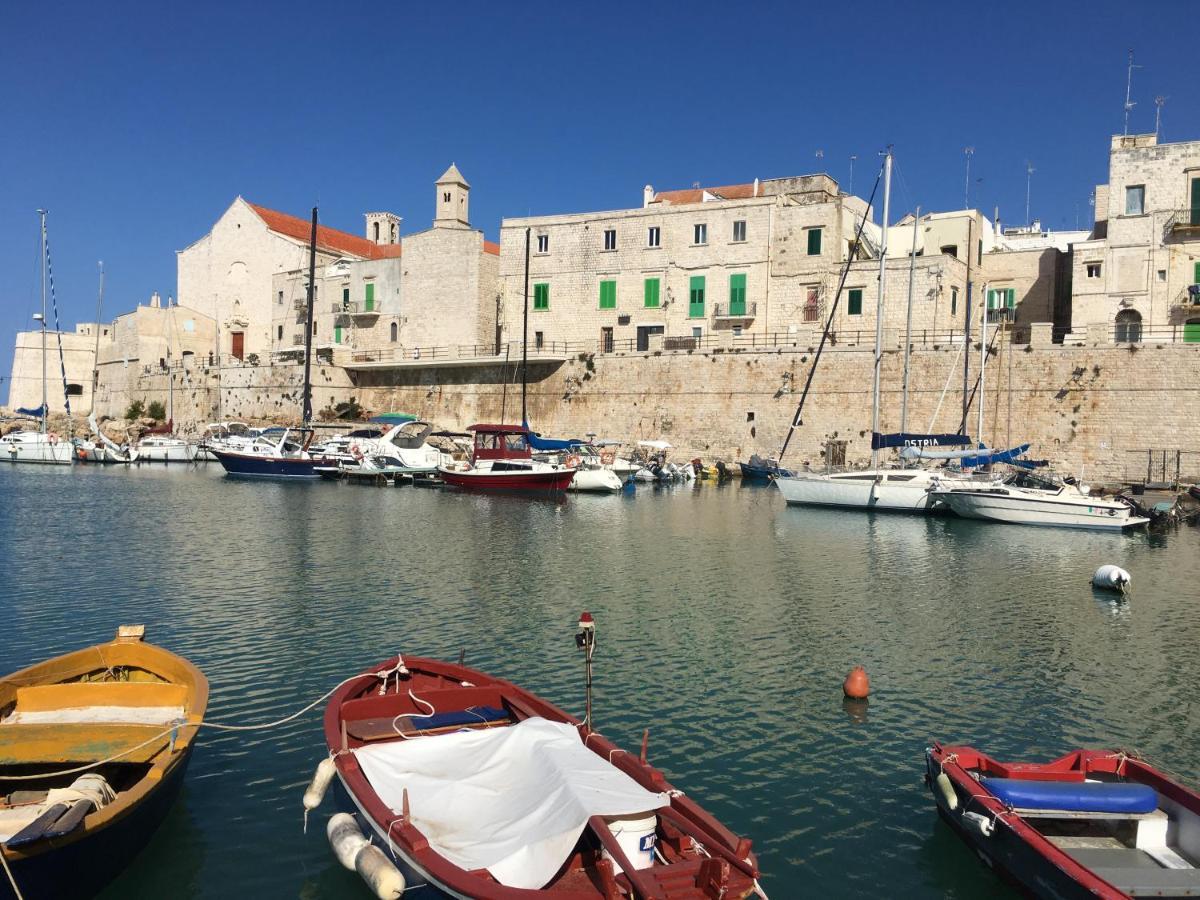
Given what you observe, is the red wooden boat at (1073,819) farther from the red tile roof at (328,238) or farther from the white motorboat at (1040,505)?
the red tile roof at (328,238)

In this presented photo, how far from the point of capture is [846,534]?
23688 millimetres

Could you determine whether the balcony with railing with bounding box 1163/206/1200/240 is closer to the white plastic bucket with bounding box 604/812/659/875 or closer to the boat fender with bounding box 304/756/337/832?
the white plastic bucket with bounding box 604/812/659/875

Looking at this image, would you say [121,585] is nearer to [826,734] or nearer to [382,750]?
[382,750]

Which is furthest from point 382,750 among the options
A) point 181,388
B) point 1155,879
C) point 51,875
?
point 181,388

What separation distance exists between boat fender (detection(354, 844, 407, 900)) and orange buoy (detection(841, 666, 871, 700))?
6081 mm

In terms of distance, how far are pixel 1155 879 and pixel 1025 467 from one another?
2794cm

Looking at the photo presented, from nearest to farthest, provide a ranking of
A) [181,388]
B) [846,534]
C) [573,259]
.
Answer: [846,534] < [573,259] < [181,388]

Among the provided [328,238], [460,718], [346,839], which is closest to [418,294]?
[328,238]

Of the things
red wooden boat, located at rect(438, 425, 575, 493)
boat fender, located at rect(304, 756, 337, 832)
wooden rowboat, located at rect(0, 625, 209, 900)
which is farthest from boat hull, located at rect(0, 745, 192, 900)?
red wooden boat, located at rect(438, 425, 575, 493)

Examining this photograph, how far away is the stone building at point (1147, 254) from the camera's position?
34250 mm

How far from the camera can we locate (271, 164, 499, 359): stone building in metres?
47.9

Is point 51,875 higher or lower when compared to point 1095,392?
lower

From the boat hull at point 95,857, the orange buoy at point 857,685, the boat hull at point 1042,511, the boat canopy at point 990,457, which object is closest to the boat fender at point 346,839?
the boat hull at point 95,857

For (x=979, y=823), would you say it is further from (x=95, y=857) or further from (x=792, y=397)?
(x=792, y=397)
